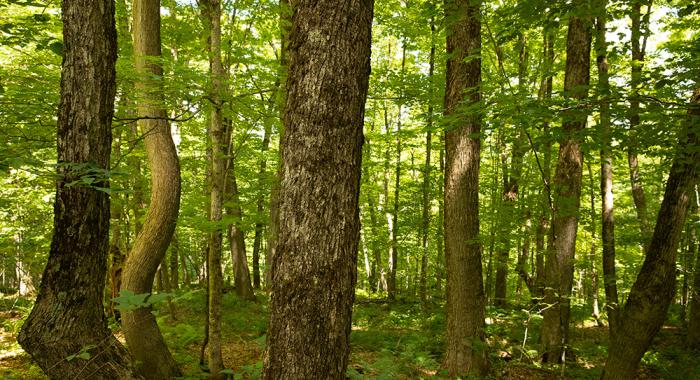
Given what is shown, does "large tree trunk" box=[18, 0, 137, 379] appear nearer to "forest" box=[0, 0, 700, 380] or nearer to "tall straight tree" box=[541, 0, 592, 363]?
"forest" box=[0, 0, 700, 380]

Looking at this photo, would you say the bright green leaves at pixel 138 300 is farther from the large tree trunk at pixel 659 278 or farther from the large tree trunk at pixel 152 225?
the large tree trunk at pixel 659 278

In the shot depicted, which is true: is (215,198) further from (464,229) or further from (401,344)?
(401,344)

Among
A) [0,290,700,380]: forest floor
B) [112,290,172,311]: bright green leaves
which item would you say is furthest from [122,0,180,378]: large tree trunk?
[112,290,172,311]: bright green leaves

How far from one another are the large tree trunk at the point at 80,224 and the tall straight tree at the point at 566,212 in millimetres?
6902

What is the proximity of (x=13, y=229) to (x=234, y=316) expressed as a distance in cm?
591

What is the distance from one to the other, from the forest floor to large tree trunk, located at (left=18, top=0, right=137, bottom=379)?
1142 millimetres

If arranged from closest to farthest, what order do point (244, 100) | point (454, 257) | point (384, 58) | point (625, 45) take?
point (625, 45), point (244, 100), point (454, 257), point (384, 58)

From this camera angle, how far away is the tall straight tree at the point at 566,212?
7434 millimetres

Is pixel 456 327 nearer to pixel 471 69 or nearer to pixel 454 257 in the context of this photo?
pixel 454 257

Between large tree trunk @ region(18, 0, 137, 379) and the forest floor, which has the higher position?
large tree trunk @ region(18, 0, 137, 379)

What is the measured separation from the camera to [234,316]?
36.4 ft

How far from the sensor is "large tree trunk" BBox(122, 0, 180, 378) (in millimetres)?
5684

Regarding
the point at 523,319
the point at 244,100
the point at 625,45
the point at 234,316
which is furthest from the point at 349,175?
the point at 523,319

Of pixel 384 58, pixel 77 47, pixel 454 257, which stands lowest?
pixel 454 257
